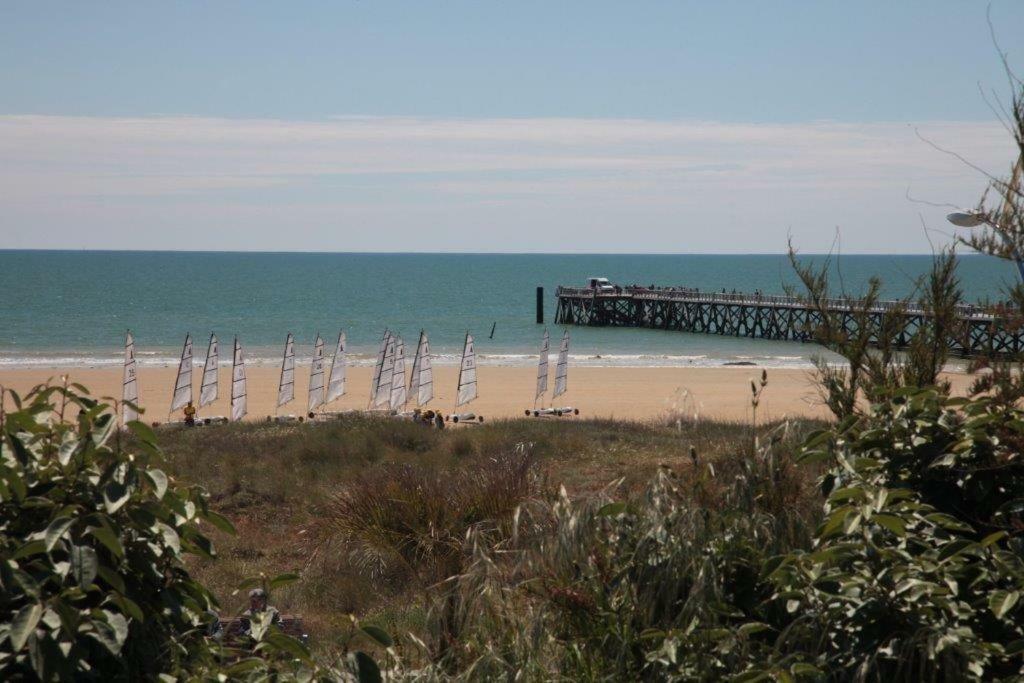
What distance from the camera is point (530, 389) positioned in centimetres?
3888

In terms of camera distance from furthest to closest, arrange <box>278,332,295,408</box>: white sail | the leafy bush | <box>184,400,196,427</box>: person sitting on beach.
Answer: <box>278,332,295,408</box>: white sail → <box>184,400,196,427</box>: person sitting on beach → the leafy bush

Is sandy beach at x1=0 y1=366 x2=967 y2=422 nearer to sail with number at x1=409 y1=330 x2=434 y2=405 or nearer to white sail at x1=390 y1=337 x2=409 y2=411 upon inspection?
sail with number at x1=409 y1=330 x2=434 y2=405

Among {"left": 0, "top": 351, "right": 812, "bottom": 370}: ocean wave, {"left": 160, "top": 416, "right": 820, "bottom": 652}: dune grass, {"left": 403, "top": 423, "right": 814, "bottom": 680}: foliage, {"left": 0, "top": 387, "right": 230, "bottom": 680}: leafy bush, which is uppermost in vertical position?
{"left": 0, "top": 387, "right": 230, "bottom": 680}: leafy bush

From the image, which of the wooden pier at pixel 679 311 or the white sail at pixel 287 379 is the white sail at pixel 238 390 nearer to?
the white sail at pixel 287 379

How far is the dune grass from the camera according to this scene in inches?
303

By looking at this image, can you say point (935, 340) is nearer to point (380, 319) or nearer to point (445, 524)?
point (445, 524)

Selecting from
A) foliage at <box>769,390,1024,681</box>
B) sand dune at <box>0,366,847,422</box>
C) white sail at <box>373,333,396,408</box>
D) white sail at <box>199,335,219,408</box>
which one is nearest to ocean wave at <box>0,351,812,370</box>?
sand dune at <box>0,366,847,422</box>

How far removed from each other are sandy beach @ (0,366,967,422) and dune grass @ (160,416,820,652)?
36.8 ft

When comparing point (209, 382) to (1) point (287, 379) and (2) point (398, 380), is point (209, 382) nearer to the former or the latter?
(1) point (287, 379)

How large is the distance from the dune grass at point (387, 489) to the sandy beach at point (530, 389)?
1121 centimetres

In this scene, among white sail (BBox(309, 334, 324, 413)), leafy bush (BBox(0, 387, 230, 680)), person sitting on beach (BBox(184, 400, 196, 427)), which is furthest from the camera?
white sail (BBox(309, 334, 324, 413))

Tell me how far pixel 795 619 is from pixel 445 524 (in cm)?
570

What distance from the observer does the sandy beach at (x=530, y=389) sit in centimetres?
3144

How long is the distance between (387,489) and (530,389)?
28890mm
